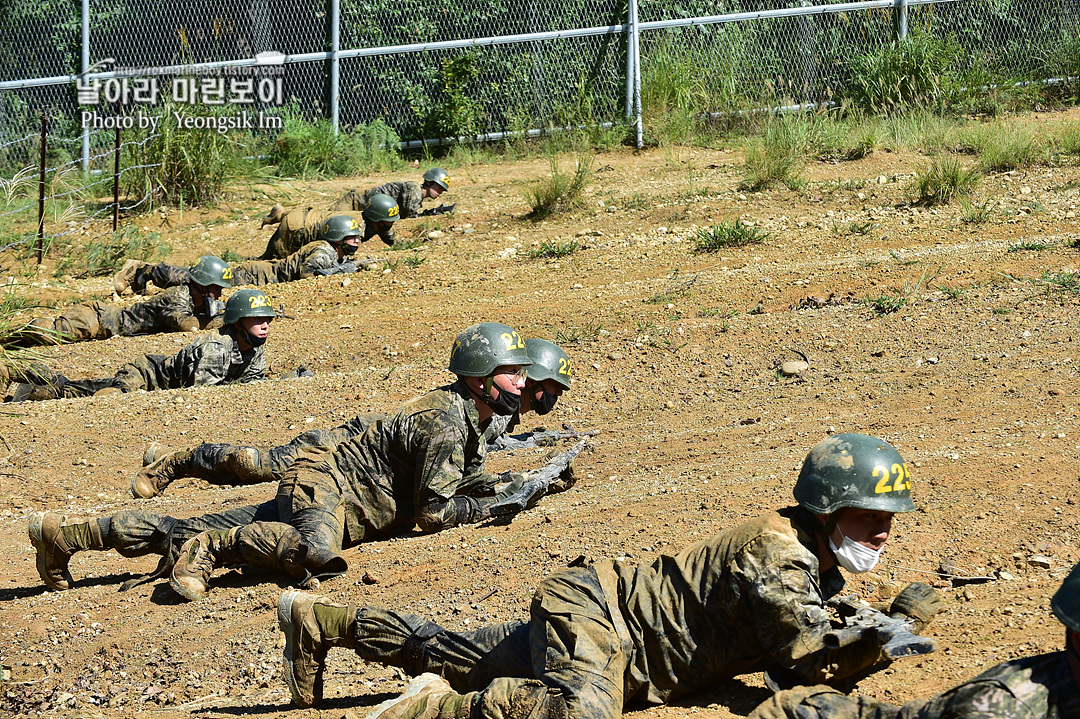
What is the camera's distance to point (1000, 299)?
8.15 metres

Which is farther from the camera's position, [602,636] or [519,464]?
[519,464]

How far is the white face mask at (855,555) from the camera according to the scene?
370 centimetres

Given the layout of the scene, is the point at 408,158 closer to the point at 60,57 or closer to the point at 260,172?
the point at 260,172

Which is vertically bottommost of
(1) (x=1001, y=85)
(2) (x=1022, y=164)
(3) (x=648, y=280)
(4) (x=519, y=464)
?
(4) (x=519, y=464)

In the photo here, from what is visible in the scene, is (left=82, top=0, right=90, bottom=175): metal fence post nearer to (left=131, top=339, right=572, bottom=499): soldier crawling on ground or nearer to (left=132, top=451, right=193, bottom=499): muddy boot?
(left=131, top=339, right=572, bottom=499): soldier crawling on ground

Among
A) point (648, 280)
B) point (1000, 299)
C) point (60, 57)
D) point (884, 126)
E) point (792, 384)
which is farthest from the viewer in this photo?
point (60, 57)

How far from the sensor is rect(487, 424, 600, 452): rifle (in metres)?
7.01

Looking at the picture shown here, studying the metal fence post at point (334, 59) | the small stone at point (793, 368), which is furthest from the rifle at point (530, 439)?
the metal fence post at point (334, 59)

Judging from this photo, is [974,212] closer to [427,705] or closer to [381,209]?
[381,209]

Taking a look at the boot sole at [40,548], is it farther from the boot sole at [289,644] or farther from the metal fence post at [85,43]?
the metal fence post at [85,43]

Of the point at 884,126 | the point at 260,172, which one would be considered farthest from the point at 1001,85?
the point at 260,172

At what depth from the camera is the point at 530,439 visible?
23.2 ft

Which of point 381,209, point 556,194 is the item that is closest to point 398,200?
point 381,209

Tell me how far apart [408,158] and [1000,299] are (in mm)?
9741
